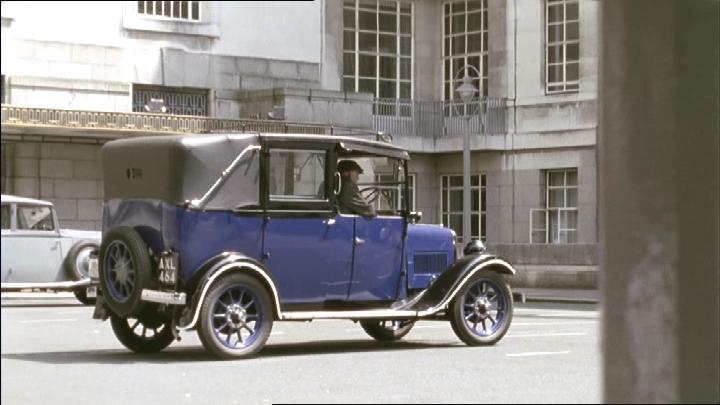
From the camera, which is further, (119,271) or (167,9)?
(119,271)

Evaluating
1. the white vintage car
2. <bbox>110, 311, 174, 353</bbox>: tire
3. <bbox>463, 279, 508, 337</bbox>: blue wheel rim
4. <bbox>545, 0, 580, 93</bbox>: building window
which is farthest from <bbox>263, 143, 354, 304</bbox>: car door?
the white vintage car

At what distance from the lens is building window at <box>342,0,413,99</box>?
2393 millimetres

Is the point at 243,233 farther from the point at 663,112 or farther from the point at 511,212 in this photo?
the point at 663,112

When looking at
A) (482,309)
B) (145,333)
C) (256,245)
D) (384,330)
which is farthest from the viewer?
(384,330)

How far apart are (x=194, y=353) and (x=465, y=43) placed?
22.4 feet

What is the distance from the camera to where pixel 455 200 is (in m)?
2.65

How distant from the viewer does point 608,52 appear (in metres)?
1.26

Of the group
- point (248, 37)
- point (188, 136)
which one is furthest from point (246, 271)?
point (248, 37)

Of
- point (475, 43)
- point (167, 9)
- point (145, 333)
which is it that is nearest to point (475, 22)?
point (475, 43)

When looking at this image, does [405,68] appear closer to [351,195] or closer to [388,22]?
[388,22]

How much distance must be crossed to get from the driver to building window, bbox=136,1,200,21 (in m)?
4.33

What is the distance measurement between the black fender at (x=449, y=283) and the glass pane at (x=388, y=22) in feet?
21.5

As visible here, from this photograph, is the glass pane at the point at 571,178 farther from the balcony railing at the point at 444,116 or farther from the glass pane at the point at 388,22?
the glass pane at the point at 388,22

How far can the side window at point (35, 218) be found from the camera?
1795 centimetres
